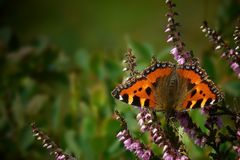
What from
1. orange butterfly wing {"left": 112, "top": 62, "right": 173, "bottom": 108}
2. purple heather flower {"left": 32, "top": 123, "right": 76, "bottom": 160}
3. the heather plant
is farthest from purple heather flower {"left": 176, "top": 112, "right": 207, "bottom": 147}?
purple heather flower {"left": 32, "top": 123, "right": 76, "bottom": 160}

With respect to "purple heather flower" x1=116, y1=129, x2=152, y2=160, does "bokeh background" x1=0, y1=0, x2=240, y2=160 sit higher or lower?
higher

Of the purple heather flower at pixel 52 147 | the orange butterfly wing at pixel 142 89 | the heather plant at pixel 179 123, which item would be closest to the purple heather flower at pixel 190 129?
the heather plant at pixel 179 123

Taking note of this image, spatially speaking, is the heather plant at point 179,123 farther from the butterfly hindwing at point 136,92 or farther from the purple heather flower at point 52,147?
the purple heather flower at point 52,147

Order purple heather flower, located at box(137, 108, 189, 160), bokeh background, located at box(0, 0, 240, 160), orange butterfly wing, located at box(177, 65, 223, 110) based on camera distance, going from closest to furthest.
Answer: purple heather flower, located at box(137, 108, 189, 160) → orange butterfly wing, located at box(177, 65, 223, 110) → bokeh background, located at box(0, 0, 240, 160)

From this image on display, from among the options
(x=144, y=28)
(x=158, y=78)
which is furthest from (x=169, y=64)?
(x=144, y=28)

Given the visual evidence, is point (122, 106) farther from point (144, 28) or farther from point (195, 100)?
point (144, 28)

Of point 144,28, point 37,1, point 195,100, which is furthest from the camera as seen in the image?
point 37,1

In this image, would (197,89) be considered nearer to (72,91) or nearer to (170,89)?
(170,89)

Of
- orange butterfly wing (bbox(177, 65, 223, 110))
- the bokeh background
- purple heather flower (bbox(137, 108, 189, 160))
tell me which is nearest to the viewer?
purple heather flower (bbox(137, 108, 189, 160))

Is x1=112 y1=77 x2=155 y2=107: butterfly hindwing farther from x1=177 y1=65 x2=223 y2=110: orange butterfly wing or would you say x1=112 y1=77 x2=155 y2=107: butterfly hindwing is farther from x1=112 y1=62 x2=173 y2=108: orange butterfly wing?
x1=177 y1=65 x2=223 y2=110: orange butterfly wing

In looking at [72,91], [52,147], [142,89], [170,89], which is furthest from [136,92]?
[72,91]
